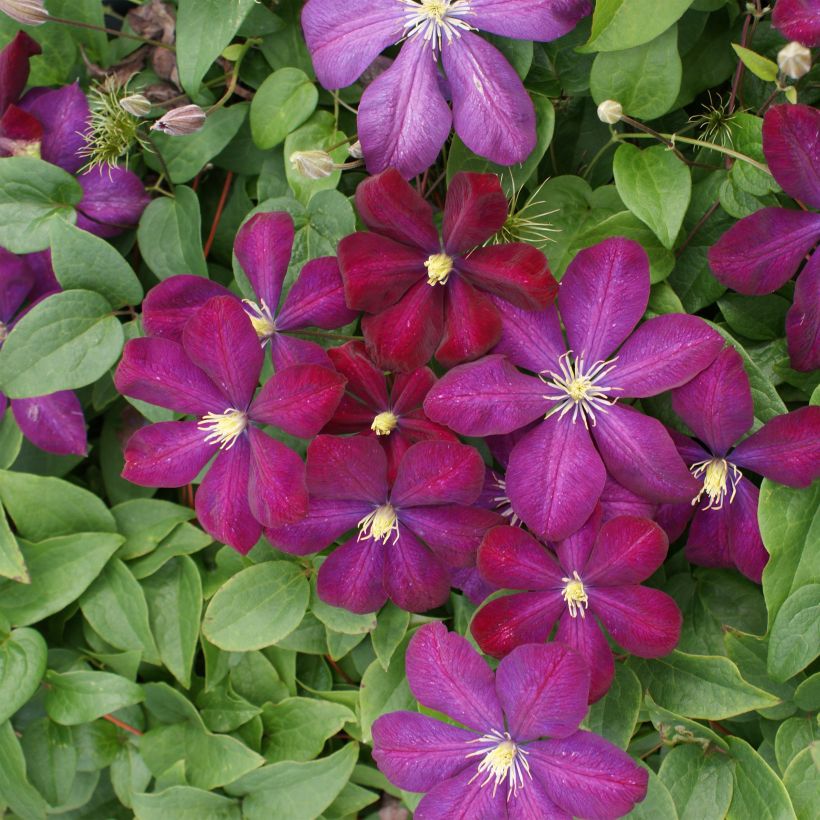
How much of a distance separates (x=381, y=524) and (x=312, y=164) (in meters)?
0.32

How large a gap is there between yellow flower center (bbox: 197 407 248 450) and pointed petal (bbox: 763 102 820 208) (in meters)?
0.49

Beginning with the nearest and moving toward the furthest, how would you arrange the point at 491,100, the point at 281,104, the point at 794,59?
the point at 794,59
the point at 491,100
the point at 281,104

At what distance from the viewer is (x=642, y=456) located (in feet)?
2.36

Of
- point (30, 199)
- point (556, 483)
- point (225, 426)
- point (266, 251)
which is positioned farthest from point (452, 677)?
point (30, 199)

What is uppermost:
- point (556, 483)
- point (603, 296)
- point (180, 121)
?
point (180, 121)

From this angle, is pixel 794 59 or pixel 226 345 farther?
pixel 226 345

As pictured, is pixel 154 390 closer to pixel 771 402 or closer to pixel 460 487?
pixel 460 487

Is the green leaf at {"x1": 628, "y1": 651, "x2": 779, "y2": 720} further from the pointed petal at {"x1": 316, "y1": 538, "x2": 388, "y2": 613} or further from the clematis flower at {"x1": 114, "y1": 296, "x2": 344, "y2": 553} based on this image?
the clematis flower at {"x1": 114, "y1": 296, "x2": 344, "y2": 553}

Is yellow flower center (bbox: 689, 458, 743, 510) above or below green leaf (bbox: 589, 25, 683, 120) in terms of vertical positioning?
below

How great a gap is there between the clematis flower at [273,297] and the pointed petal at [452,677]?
10.2 inches

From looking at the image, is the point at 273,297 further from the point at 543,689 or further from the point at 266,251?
the point at 543,689

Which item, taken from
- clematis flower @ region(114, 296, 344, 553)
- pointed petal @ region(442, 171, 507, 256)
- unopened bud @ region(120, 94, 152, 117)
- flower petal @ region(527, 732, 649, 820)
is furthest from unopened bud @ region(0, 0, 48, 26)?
flower petal @ region(527, 732, 649, 820)

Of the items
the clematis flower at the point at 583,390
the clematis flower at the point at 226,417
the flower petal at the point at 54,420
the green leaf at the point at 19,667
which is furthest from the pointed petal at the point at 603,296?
the green leaf at the point at 19,667

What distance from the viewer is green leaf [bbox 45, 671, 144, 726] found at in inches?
37.0
